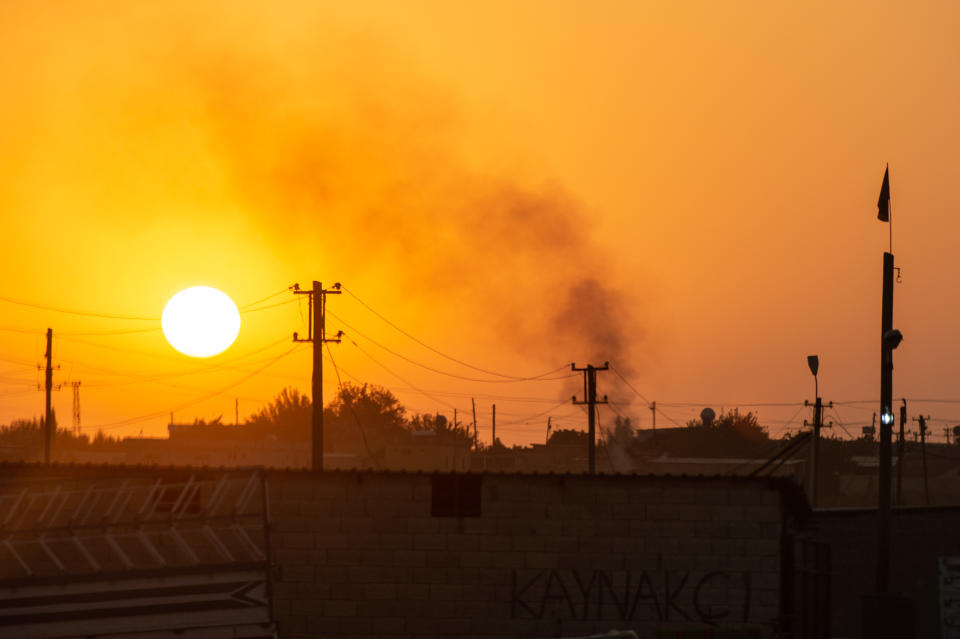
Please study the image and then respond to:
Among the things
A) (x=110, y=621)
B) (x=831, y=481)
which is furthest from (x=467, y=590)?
(x=831, y=481)

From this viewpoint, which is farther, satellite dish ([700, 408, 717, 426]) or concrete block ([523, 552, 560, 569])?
satellite dish ([700, 408, 717, 426])

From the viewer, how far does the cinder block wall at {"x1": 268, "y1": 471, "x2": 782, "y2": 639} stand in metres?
22.6

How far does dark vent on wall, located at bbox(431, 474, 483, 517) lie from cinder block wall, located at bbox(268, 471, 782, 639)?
0.11ft

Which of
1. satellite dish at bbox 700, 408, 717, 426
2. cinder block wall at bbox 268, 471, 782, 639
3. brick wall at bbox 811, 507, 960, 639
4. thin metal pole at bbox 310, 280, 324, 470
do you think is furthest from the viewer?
satellite dish at bbox 700, 408, 717, 426

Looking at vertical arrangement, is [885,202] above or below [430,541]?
above

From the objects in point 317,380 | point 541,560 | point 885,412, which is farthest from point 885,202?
point 317,380

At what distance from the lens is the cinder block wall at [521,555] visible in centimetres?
2256

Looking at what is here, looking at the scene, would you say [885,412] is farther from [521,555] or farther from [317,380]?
[317,380]

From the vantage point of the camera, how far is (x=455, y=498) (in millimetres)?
22812

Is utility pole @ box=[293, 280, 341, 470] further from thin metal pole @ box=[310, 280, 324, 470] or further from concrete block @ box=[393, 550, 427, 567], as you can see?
concrete block @ box=[393, 550, 427, 567]

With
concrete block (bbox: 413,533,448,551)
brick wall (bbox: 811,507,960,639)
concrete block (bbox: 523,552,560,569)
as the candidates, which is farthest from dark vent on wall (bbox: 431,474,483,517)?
brick wall (bbox: 811,507,960,639)

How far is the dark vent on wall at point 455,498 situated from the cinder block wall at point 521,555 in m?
0.03

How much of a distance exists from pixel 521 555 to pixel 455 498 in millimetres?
1516

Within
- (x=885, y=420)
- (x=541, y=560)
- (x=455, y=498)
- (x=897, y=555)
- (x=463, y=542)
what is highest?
(x=885, y=420)
